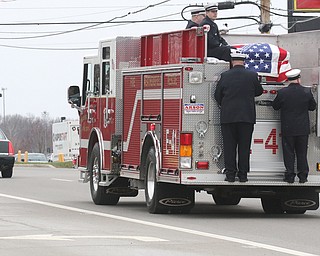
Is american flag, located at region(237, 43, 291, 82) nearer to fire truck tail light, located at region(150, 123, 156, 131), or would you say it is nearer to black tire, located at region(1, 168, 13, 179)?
fire truck tail light, located at region(150, 123, 156, 131)

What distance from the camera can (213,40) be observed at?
671 inches

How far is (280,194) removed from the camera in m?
17.9

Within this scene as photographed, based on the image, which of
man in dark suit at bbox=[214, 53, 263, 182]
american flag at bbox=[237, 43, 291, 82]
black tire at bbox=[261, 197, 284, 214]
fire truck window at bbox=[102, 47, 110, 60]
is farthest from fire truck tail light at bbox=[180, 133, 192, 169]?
fire truck window at bbox=[102, 47, 110, 60]

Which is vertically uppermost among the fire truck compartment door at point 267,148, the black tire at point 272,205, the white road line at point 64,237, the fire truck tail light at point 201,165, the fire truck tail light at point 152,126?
the fire truck tail light at point 152,126

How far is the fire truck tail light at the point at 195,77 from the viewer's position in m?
16.5

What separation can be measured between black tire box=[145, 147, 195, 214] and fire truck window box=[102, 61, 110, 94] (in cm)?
283

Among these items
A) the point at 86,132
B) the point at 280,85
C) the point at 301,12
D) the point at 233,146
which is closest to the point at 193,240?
the point at 233,146

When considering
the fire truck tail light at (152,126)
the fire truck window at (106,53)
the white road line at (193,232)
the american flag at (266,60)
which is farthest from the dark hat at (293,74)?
the fire truck window at (106,53)

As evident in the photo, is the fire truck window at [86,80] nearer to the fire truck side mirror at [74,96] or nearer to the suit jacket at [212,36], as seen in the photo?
the fire truck side mirror at [74,96]

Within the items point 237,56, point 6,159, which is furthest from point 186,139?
point 6,159

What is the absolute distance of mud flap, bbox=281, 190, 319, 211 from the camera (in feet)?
58.4

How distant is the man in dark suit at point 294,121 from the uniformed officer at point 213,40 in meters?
1.06

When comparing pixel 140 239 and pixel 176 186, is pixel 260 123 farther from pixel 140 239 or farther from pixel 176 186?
pixel 140 239

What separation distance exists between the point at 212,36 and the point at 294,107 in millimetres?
1694
